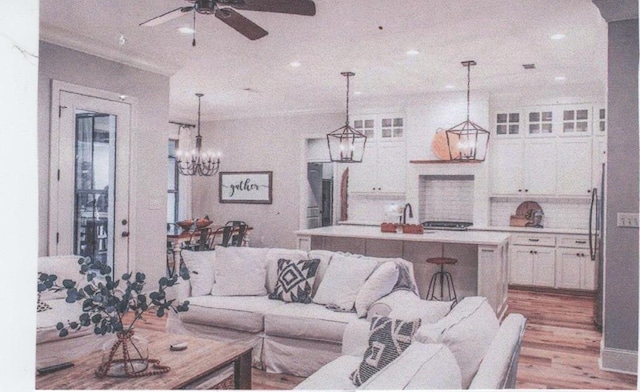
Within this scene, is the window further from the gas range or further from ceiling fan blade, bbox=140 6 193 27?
ceiling fan blade, bbox=140 6 193 27

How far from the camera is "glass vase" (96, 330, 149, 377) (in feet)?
7.92

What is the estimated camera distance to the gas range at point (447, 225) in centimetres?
681

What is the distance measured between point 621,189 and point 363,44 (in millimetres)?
2438

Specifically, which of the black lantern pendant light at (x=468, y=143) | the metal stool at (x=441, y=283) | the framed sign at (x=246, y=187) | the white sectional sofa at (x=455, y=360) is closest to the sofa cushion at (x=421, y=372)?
the white sectional sofa at (x=455, y=360)

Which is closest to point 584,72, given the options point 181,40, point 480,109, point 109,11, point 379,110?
point 480,109

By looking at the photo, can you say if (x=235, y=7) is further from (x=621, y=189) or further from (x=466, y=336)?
(x=621, y=189)

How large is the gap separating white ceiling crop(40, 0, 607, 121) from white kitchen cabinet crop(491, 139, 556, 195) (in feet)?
2.44

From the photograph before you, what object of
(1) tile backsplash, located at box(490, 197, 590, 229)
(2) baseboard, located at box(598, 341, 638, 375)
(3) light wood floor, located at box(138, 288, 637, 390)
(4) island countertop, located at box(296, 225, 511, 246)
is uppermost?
(1) tile backsplash, located at box(490, 197, 590, 229)

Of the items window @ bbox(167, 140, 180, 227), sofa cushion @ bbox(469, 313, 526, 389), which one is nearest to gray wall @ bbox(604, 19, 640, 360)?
sofa cushion @ bbox(469, 313, 526, 389)

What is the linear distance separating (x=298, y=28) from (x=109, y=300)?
276cm

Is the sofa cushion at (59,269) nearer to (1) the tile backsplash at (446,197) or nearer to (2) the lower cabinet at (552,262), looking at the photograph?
(1) the tile backsplash at (446,197)

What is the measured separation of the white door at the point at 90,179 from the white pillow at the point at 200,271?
1.20 metres

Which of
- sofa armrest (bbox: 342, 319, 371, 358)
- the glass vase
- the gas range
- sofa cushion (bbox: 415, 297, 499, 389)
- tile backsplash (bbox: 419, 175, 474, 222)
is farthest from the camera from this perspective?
tile backsplash (bbox: 419, 175, 474, 222)

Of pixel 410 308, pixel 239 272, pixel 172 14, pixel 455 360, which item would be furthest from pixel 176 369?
pixel 172 14
